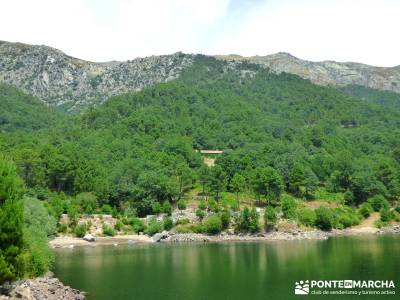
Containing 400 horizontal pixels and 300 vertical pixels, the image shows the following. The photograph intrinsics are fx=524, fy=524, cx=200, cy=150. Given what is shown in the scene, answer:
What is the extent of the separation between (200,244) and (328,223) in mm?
29364

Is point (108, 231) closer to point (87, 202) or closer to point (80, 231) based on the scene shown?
point (80, 231)

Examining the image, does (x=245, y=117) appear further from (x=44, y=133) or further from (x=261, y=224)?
(x=261, y=224)

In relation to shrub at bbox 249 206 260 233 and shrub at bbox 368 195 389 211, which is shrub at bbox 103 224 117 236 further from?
shrub at bbox 368 195 389 211

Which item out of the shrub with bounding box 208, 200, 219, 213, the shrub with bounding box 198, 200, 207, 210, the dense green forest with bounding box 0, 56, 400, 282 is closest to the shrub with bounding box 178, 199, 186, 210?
the dense green forest with bounding box 0, 56, 400, 282

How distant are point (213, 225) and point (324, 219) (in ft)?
76.7

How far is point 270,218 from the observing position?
103 m

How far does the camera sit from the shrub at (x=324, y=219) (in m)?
107

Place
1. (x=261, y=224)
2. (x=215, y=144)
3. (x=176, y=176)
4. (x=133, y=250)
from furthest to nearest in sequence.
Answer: (x=215, y=144) → (x=176, y=176) → (x=261, y=224) → (x=133, y=250)

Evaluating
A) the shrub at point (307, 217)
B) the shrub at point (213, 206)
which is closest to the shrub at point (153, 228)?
the shrub at point (213, 206)

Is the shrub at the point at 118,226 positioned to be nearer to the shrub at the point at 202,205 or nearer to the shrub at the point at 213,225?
the shrub at the point at 213,225

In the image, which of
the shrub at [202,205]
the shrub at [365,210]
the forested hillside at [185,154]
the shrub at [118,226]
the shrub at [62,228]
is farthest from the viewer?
the forested hillside at [185,154]

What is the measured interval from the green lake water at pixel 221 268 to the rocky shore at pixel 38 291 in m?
2.10

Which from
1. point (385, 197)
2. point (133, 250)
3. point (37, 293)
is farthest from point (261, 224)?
point (37, 293)

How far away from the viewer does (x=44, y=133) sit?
17425 centimetres
